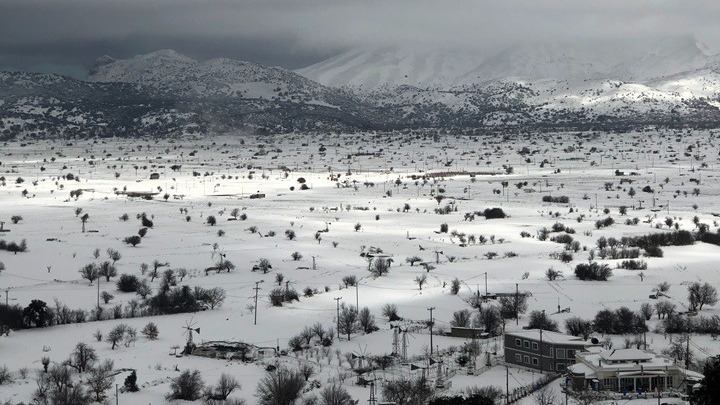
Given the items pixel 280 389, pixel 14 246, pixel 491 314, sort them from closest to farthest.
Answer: pixel 280 389 → pixel 491 314 → pixel 14 246

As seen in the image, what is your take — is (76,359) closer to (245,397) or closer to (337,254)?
(245,397)

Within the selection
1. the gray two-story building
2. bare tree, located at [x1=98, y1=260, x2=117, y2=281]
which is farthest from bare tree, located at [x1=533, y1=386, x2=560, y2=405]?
bare tree, located at [x1=98, y1=260, x2=117, y2=281]

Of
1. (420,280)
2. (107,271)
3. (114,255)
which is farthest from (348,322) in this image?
(114,255)

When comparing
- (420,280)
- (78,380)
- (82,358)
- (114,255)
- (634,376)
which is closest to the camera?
(634,376)

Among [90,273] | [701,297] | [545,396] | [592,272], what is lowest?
[545,396]

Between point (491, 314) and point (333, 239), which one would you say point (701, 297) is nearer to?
point (491, 314)

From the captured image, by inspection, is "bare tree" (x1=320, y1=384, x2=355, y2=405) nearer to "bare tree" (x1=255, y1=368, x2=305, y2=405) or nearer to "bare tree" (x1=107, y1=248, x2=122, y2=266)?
"bare tree" (x1=255, y1=368, x2=305, y2=405)
